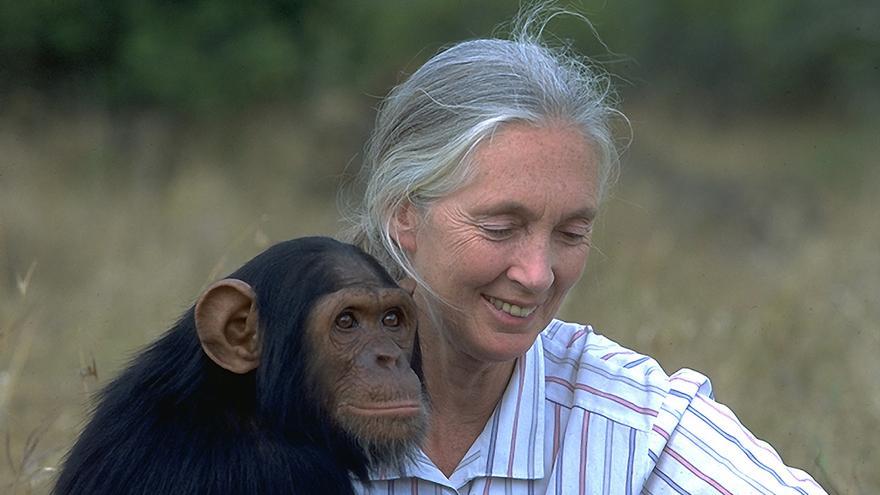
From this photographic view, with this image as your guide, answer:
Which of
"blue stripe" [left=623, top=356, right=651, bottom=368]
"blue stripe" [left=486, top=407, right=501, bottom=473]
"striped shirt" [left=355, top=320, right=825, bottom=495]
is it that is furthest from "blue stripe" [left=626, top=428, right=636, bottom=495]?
"blue stripe" [left=486, top=407, right=501, bottom=473]

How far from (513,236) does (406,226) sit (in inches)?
12.8

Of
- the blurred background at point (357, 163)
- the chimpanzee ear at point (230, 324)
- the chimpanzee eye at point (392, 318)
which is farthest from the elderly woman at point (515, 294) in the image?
the blurred background at point (357, 163)

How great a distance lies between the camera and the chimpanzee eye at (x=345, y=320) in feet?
10.9

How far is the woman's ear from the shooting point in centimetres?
374

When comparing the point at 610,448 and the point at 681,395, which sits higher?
the point at 681,395

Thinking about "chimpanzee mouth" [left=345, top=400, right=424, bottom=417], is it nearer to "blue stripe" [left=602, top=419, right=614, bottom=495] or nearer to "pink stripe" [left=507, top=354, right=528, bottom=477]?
"pink stripe" [left=507, top=354, right=528, bottom=477]

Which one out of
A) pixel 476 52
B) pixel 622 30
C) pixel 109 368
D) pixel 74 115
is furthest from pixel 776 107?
pixel 476 52

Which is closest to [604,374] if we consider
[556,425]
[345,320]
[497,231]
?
[556,425]

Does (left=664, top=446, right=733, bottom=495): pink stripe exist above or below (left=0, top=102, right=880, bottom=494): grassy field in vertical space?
below

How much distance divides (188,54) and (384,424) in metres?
10.4

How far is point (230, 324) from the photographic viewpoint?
325 cm

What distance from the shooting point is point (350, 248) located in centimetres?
346

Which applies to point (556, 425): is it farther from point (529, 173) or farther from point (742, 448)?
point (529, 173)

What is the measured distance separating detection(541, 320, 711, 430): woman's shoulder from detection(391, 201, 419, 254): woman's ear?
489mm
